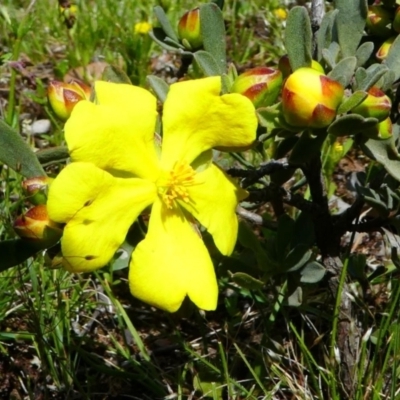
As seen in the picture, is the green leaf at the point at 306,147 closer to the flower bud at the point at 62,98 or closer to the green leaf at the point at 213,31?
the green leaf at the point at 213,31

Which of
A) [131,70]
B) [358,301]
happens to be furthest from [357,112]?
[131,70]

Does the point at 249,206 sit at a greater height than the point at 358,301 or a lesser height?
greater

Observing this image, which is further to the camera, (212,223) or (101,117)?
(212,223)

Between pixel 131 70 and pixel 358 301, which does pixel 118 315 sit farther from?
pixel 131 70

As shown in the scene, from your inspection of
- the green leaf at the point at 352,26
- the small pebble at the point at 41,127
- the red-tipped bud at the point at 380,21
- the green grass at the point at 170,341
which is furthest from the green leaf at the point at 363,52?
the small pebble at the point at 41,127

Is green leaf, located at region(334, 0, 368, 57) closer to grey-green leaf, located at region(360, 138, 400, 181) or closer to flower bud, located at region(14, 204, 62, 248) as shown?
grey-green leaf, located at region(360, 138, 400, 181)

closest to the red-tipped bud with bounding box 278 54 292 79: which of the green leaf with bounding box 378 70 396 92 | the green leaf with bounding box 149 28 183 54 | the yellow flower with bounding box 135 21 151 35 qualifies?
the green leaf with bounding box 378 70 396 92
